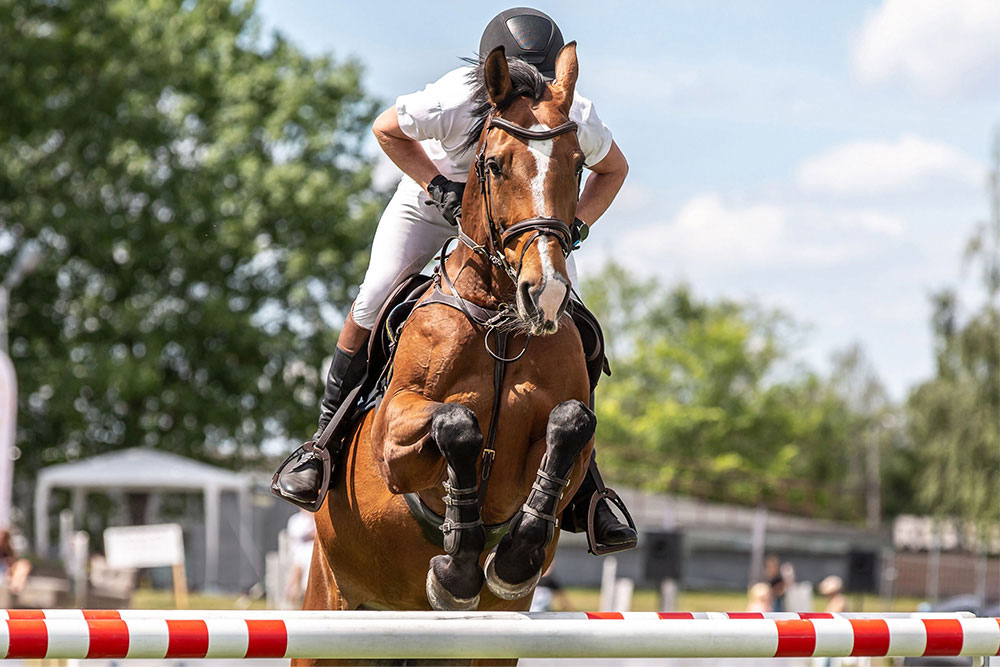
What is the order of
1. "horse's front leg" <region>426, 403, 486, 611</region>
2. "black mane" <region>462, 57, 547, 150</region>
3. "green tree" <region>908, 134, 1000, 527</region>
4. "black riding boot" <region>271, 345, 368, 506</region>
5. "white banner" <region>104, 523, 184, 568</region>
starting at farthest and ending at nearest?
"green tree" <region>908, 134, 1000, 527</region>, "white banner" <region>104, 523, 184, 568</region>, "black riding boot" <region>271, 345, 368, 506</region>, "black mane" <region>462, 57, 547, 150</region>, "horse's front leg" <region>426, 403, 486, 611</region>

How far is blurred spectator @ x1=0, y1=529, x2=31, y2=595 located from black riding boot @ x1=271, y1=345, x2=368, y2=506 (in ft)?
35.6

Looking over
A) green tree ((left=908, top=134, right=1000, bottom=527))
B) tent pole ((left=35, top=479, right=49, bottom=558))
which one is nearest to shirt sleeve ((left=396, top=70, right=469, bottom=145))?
tent pole ((left=35, top=479, right=49, bottom=558))

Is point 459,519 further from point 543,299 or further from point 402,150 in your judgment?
point 402,150

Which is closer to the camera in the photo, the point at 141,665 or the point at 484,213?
the point at 484,213

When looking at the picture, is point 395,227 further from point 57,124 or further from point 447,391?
point 57,124

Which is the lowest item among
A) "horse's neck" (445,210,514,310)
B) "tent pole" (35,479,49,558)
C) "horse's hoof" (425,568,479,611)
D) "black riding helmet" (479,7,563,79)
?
"tent pole" (35,479,49,558)

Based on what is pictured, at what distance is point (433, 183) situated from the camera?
4840 millimetres

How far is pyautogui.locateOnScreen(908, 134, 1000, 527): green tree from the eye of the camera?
33500 mm

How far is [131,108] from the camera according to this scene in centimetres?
2836

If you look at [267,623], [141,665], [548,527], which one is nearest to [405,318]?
[548,527]

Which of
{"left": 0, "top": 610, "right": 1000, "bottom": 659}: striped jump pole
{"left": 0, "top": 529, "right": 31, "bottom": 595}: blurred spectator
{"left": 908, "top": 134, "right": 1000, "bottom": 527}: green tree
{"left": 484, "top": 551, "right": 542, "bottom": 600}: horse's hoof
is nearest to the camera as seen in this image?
{"left": 0, "top": 610, "right": 1000, "bottom": 659}: striped jump pole

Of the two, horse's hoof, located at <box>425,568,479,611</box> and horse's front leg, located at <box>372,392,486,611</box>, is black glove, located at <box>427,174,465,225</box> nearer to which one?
horse's front leg, located at <box>372,392,486,611</box>

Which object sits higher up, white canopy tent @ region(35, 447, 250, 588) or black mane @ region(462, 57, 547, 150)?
black mane @ region(462, 57, 547, 150)

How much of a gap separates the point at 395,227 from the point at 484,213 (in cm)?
101
